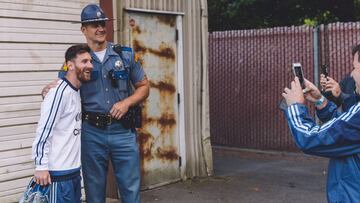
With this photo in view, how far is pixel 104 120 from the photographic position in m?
4.98

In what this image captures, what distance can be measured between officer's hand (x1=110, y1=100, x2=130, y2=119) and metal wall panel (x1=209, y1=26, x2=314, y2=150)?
6.82m

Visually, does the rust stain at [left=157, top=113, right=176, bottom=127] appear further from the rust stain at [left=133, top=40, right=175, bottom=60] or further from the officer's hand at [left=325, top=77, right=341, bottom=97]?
the officer's hand at [left=325, top=77, right=341, bottom=97]

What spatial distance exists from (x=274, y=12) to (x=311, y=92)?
12716 millimetres

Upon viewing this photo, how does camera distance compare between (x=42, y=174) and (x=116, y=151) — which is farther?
(x=116, y=151)

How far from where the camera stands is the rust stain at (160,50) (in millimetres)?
7531

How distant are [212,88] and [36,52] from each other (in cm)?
643

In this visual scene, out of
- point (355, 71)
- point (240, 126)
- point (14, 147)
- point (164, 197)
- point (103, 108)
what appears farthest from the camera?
point (240, 126)

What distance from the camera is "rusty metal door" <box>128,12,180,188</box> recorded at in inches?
301

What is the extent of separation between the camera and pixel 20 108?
253 inches

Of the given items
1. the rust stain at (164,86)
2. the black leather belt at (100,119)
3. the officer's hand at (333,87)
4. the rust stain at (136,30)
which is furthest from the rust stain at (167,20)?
the officer's hand at (333,87)

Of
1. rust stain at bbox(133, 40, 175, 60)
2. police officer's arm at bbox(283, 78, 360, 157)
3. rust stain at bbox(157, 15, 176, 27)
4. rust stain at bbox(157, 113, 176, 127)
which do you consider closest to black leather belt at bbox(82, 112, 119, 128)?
police officer's arm at bbox(283, 78, 360, 157)

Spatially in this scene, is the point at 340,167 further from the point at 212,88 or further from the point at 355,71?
the point at 212,88

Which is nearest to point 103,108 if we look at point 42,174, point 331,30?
point 42,174

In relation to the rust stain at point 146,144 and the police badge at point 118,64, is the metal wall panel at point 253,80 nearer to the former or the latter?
the rust stain at point 146,144
